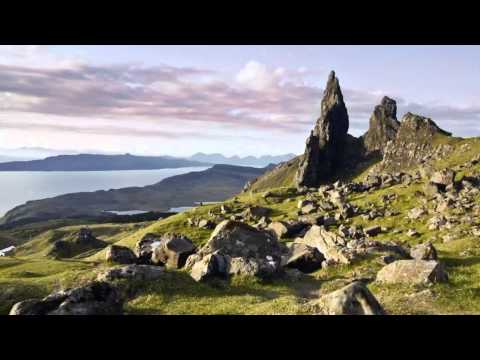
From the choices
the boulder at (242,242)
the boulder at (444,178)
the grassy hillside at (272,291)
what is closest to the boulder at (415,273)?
the grassy hillside at (272,291)

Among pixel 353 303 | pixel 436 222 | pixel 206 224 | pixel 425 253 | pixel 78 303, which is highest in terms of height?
pixel 353 303

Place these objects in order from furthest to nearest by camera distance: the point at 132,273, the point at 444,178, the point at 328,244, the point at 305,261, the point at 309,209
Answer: the point at 309,209 < the point at 444,178 < the point at 328,244 < the point at 305,261 < the point at 132,273

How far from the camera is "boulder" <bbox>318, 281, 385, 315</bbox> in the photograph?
73.5 feet

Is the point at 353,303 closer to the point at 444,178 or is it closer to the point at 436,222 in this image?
the point at 436,222

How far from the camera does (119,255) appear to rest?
157ft

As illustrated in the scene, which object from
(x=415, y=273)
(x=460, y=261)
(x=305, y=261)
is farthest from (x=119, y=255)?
(x=460, y=261)

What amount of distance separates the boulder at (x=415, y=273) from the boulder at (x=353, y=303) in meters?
10.4

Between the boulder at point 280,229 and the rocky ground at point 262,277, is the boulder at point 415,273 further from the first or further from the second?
the boulder at point 280,229

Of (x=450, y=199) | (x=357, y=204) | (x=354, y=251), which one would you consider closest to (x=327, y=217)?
(x=357, y=204)

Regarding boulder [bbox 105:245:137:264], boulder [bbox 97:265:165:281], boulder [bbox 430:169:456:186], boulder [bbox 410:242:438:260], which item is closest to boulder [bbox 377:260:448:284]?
boulder [bbox 410:242:438:260]

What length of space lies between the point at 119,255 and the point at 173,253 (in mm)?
6238

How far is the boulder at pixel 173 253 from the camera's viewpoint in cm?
4716

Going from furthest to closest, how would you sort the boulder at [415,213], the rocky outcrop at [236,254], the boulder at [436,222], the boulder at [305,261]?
the boulder at [415,213]
the boulder at [436,222]
the boulder at [305,261]
the rocky outcrop at [236,254]
